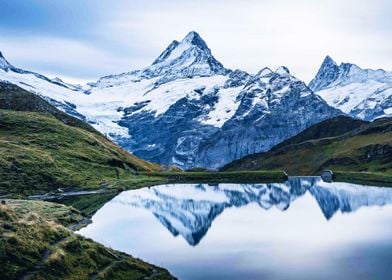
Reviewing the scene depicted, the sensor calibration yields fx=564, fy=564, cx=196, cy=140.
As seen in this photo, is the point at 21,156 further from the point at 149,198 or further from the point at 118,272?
the point at 118,272

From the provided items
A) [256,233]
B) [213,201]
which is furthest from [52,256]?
[213,201]

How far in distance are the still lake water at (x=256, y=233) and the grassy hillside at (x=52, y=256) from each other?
7466 millimetres

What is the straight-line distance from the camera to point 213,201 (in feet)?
552

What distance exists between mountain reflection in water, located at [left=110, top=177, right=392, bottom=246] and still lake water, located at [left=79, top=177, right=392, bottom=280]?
28 centimetres

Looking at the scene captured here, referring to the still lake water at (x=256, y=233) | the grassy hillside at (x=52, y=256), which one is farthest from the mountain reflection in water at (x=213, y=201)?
the grassy hillside at (x=52, y=256)

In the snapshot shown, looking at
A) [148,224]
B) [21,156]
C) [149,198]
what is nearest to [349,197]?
[149,198]

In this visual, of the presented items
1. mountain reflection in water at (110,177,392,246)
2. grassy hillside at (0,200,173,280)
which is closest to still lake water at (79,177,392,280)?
mountain reflection in water at (110,177,392,246)

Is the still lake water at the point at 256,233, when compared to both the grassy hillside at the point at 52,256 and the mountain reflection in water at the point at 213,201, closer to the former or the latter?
the mountain reflection in water at the point at 213,201

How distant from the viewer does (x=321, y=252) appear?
8406 cm

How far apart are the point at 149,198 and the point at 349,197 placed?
200 ft

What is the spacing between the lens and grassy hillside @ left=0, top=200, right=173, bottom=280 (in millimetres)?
56438

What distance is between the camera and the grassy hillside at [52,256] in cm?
5644

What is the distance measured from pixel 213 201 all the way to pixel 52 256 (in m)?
111

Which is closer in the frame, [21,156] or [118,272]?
[118,272]
